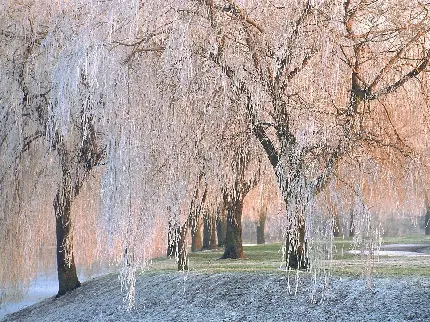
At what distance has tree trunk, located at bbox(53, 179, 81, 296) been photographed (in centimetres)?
1290

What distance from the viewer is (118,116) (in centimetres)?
913

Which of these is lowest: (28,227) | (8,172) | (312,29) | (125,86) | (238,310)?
(238,310)

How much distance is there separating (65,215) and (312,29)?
23.6ft

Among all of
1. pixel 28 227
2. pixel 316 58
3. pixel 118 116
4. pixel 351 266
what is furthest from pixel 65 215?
pixel 316 58

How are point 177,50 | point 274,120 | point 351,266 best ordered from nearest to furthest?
point 177,50, point 274,120, point 351,266

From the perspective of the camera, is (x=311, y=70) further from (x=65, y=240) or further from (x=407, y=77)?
(x=65, y=240)

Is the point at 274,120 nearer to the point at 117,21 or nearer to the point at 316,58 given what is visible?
the point at 316,58

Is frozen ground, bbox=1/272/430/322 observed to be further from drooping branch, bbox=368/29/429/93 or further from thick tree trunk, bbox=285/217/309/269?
drooping branch, bbox=368/29/429/93

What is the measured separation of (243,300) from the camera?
33.6ft

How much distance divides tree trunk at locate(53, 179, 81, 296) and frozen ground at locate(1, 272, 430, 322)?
1.06ft

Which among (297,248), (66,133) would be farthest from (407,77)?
(66,133)

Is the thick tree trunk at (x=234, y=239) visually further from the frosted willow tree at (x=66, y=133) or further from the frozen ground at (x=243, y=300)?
the frosted willow tree at (x=66, y=133)

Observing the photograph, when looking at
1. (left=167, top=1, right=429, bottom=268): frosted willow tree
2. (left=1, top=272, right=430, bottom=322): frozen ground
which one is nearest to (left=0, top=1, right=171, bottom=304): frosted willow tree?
(left=1, top=272, right=430, bottom=322): frozen ground

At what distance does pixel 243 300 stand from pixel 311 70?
379cm
